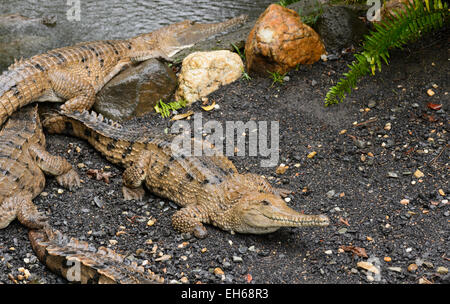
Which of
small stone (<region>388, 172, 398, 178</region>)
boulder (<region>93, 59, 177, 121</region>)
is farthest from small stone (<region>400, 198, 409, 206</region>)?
boulder (<region>93, 59, 177, 121</region>)

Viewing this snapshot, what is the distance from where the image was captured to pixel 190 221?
4.22 m

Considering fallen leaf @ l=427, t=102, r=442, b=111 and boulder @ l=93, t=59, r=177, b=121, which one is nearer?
fallen leaf @ l=427, t=102, r=442, b=111

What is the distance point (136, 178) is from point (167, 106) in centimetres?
135

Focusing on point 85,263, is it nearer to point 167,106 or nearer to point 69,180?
point 69,180

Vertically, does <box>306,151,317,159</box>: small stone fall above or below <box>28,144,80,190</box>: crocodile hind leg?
above

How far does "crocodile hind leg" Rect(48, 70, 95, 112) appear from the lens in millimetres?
5777

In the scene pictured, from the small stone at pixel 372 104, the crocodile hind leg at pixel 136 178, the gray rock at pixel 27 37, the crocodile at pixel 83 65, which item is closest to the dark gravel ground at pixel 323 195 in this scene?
the small stone at pixel 372 104

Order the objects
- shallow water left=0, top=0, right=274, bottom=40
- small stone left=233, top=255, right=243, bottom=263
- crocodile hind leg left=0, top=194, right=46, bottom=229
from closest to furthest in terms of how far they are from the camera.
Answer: small stone left=233, top=255, right=243, bottom=263, crocodile hind leg left=0, top=194, right=46, bottom=229, shallow water left=0, top=0, right=274, bottom=40

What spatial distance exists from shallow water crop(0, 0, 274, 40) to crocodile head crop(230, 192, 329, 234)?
403 centimetres

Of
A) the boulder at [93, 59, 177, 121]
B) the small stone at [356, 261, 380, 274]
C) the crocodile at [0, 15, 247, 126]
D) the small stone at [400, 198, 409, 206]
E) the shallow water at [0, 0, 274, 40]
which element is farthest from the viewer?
the shallow water at [0, 0, 274, 40]

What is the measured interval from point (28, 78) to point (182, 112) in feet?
5.99

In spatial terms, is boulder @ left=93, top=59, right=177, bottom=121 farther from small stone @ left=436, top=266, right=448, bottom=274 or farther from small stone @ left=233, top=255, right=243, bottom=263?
small stone @ left=436, top=266, right=448, bottom=274

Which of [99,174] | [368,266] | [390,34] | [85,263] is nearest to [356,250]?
[368,266]

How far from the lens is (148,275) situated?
3641 millimetres
